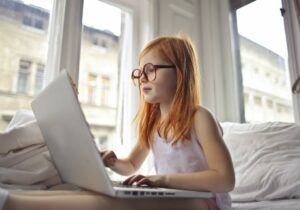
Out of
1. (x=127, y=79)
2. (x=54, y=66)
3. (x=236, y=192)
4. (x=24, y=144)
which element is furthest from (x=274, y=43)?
(x=24, y=144)

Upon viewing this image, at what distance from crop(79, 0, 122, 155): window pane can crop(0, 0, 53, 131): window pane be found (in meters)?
0.21

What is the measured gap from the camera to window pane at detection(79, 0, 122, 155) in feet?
5.07

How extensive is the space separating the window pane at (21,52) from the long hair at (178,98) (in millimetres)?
607

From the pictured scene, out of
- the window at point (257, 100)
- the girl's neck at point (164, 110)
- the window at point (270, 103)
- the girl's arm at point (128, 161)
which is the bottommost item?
the girl's arm at point (128, 161)

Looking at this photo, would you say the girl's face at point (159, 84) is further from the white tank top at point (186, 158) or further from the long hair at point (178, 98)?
the white tank top at point (186, 158)

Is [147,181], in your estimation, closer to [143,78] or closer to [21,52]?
[143,78]

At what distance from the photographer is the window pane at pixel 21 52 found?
→ 129 cm

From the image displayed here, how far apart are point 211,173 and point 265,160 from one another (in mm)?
664

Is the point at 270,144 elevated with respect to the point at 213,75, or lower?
lower

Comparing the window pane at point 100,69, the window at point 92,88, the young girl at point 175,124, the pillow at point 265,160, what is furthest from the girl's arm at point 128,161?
the window at point 92,88

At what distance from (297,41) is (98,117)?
1.15m

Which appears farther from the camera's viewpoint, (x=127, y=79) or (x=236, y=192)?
(x=127, y=79)

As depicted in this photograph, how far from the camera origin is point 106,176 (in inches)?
19.4

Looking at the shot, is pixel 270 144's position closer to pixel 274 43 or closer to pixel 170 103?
pixel 170 103
